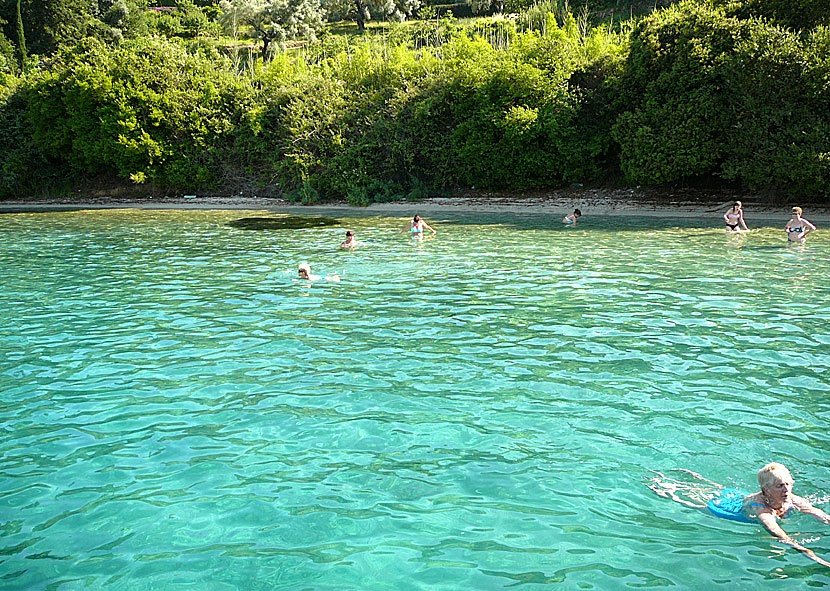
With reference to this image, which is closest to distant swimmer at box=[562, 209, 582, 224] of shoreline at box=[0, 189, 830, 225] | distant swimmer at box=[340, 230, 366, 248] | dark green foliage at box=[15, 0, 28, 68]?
shoreline at box=[0, 189, 830, 225]

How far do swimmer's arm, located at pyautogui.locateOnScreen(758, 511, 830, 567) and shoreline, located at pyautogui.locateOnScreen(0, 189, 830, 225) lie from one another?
2106 cm

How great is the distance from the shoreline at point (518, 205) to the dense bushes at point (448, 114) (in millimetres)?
915

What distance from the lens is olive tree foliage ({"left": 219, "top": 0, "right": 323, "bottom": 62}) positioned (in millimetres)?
74312

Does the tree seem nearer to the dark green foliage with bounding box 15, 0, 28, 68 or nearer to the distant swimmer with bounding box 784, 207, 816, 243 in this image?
the dark green foliage with bounding box 15, 0, 28, 68

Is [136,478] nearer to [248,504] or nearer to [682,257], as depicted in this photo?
[248,504]

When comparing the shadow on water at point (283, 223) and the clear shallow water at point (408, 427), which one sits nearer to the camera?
the clear shallow water at point (408, 427)

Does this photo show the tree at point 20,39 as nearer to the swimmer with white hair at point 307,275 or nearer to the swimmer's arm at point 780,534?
the swimmer with white hair at point 307,275

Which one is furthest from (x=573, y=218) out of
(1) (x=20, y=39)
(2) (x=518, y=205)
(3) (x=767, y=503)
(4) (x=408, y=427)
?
(1) (x=20, y=39)

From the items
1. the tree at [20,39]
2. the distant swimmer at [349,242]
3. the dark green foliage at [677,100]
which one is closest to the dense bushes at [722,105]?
the dark green foliage at [677,100]

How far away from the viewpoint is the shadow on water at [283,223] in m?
27.4

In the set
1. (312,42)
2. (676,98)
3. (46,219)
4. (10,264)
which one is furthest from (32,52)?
(676,98)

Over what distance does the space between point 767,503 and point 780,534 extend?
288 mm

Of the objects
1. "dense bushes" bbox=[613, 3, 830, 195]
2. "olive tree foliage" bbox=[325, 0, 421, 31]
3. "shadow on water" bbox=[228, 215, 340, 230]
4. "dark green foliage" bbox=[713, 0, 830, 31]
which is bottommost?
"shadow on water" bbox=[228, 215, 340, 230]

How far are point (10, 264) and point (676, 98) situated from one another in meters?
24.6
